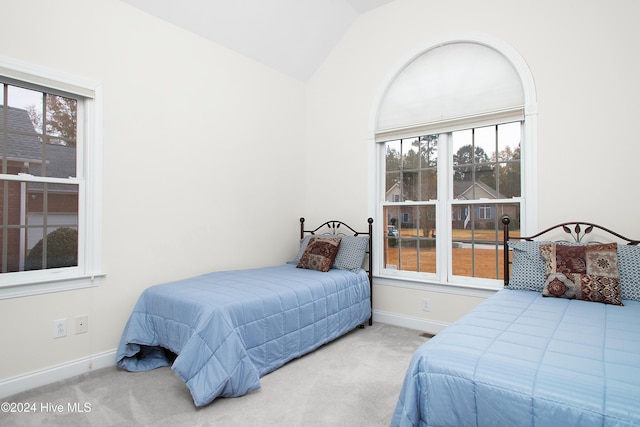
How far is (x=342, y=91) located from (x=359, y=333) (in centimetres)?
253

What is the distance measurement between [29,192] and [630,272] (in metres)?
3.80

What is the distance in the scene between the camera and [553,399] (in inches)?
41.8

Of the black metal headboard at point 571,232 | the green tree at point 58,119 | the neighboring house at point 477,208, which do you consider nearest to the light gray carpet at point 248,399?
the black metal headboard at point 571,232

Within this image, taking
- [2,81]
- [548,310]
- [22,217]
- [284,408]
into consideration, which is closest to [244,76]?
[2,81]

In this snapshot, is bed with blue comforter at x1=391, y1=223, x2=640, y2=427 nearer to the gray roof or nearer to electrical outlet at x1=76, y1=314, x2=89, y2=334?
electrical outlet at x1=76, y1=314, x2=89, y2=334

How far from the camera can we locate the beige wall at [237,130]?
242 cm

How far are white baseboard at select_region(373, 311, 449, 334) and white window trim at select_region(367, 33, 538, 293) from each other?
0.32 m

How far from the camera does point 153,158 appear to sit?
2.84m

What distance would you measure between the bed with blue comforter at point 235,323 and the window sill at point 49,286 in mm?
355

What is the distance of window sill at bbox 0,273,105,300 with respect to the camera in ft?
7.10

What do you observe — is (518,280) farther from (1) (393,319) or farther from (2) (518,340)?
(1) (393,319)

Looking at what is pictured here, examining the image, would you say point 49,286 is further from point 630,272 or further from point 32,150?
point 630,272

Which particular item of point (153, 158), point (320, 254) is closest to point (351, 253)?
point (320, 254)

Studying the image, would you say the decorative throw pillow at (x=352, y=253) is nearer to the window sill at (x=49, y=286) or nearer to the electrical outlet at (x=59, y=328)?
the window sill at (x=49, y=286)
